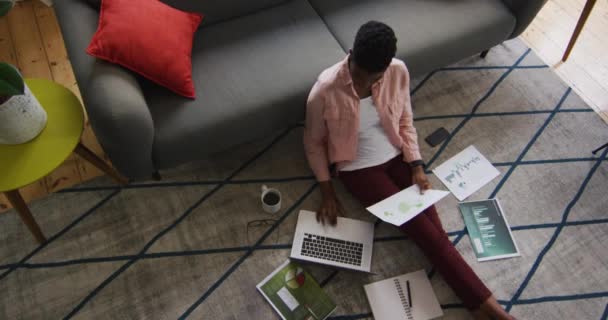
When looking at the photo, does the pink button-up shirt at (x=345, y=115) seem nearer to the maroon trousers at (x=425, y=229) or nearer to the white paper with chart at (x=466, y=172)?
the maroon trousers at (x=425, y=229)

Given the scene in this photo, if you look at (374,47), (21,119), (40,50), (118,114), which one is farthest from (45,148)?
(374,47)

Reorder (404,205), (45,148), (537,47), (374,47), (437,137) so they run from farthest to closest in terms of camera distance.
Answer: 1. (537,47)
2. (437,137)
3. (404,205)
4. (45,148)
5. (374,47)

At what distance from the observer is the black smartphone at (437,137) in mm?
2154

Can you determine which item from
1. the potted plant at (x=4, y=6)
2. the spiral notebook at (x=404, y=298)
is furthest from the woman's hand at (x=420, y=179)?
the potted plant at (x=4, y=6)

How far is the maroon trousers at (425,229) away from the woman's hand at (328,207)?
0.08m

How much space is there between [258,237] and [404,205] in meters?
0.64

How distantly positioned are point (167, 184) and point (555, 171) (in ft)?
6.18

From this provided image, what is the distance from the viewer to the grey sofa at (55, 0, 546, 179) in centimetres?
152

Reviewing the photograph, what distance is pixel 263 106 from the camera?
175 cm

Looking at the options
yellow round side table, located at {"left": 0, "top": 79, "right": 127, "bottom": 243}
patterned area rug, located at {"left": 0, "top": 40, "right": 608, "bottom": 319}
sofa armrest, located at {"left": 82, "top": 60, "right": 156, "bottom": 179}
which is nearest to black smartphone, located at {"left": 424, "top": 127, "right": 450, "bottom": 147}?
patterned area rug, located at {"left": 0, "top": 40, "right": 608, "bottom": 319}

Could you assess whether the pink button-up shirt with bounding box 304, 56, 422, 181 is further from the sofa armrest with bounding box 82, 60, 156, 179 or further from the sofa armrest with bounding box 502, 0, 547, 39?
the sofa armrest with bounding box 502, 0, 547, 39

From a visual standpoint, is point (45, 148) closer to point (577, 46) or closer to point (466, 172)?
point (466, 172)

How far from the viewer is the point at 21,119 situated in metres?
1.48

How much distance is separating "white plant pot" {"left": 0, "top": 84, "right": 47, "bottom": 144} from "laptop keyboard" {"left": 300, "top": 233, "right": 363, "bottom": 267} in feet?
3.64
